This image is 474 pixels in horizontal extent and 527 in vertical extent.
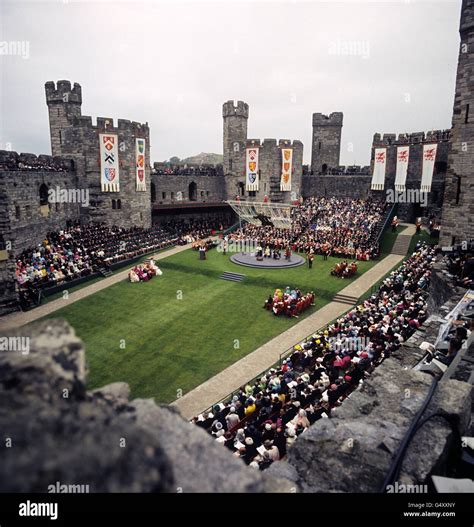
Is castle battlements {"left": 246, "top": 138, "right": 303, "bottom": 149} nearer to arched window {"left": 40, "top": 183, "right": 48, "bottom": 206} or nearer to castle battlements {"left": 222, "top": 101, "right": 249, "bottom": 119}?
castle battlements {"left": 222, "top": 101, "right": 249, "bottom": 119}

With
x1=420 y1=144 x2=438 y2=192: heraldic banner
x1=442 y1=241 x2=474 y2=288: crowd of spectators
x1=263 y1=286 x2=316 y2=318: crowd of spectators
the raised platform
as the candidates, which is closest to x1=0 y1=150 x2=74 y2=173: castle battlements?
the raised platform

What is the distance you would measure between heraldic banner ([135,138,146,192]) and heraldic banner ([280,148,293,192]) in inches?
586

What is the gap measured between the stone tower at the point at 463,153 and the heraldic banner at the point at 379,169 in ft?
64.9

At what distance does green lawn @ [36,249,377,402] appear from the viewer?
46.2 ft

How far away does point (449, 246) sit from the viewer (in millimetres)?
18219

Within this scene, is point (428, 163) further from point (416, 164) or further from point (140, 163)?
point (140, 163)

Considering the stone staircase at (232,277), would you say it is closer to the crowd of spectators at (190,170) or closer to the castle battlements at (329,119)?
the crowd of spectators at (190,170)

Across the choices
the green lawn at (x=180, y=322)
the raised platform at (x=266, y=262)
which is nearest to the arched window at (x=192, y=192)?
the raised platform at (x=266, y=262)

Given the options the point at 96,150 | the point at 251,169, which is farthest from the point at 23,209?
the point at 251,169

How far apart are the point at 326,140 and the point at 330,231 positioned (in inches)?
699
